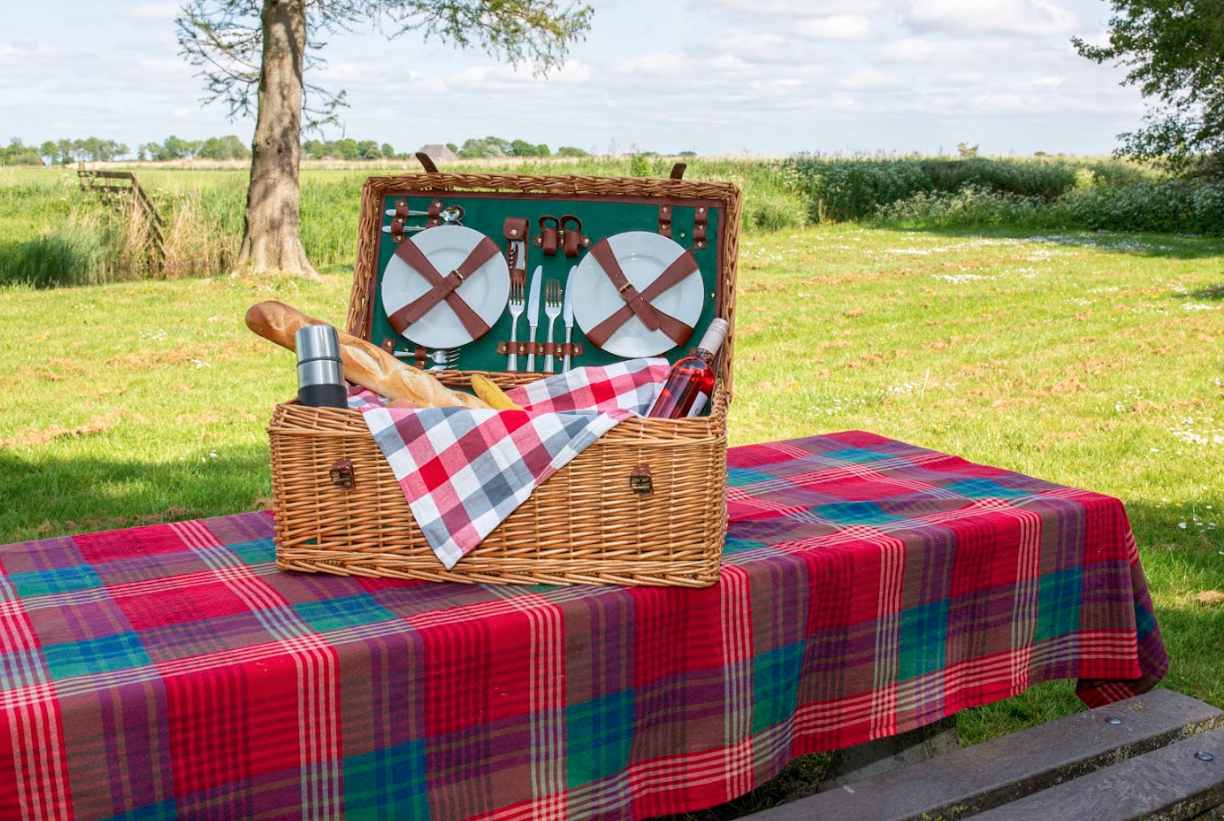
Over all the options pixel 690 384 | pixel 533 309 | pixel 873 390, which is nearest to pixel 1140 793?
pixel 690 384

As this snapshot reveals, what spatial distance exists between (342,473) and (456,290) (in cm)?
82

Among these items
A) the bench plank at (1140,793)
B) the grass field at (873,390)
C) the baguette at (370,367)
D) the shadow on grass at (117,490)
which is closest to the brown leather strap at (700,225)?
the baguette at (370,367)

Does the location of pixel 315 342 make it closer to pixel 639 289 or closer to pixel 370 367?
pixel 370 367

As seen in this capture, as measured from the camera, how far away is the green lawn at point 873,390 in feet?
13.7

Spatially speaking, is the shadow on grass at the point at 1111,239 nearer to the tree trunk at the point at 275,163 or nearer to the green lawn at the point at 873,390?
the green lawn at the point at 873,390

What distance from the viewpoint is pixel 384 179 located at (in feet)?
7.83

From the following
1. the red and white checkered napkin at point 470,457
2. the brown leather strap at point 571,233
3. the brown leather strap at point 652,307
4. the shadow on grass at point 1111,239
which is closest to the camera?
the red and white checkered napkin at point 470,457

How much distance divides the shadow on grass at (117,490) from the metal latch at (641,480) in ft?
9.64

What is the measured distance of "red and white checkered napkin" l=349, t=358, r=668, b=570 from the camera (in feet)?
5.16

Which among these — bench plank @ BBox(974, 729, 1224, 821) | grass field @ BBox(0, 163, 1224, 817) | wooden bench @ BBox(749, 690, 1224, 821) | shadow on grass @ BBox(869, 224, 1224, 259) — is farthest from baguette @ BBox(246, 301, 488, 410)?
shadow on grass @ BBox(869, 224, 1224, 259)

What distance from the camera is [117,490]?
14.6 feet

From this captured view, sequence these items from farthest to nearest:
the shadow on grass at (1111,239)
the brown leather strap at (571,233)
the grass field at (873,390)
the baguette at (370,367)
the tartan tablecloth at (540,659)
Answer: the shadow on grass at (1111,239), the grass field at (873,390), the brown leather strap at (571,233), the baguette at (370,367), the tartan tablecloth at (540,659)

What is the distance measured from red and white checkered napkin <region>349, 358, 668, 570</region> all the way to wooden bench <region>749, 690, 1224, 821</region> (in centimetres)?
66

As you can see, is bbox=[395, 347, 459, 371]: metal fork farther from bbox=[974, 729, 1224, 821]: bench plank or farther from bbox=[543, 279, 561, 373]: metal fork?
bbox=[974, 729, 1224, 821]: bench plank
